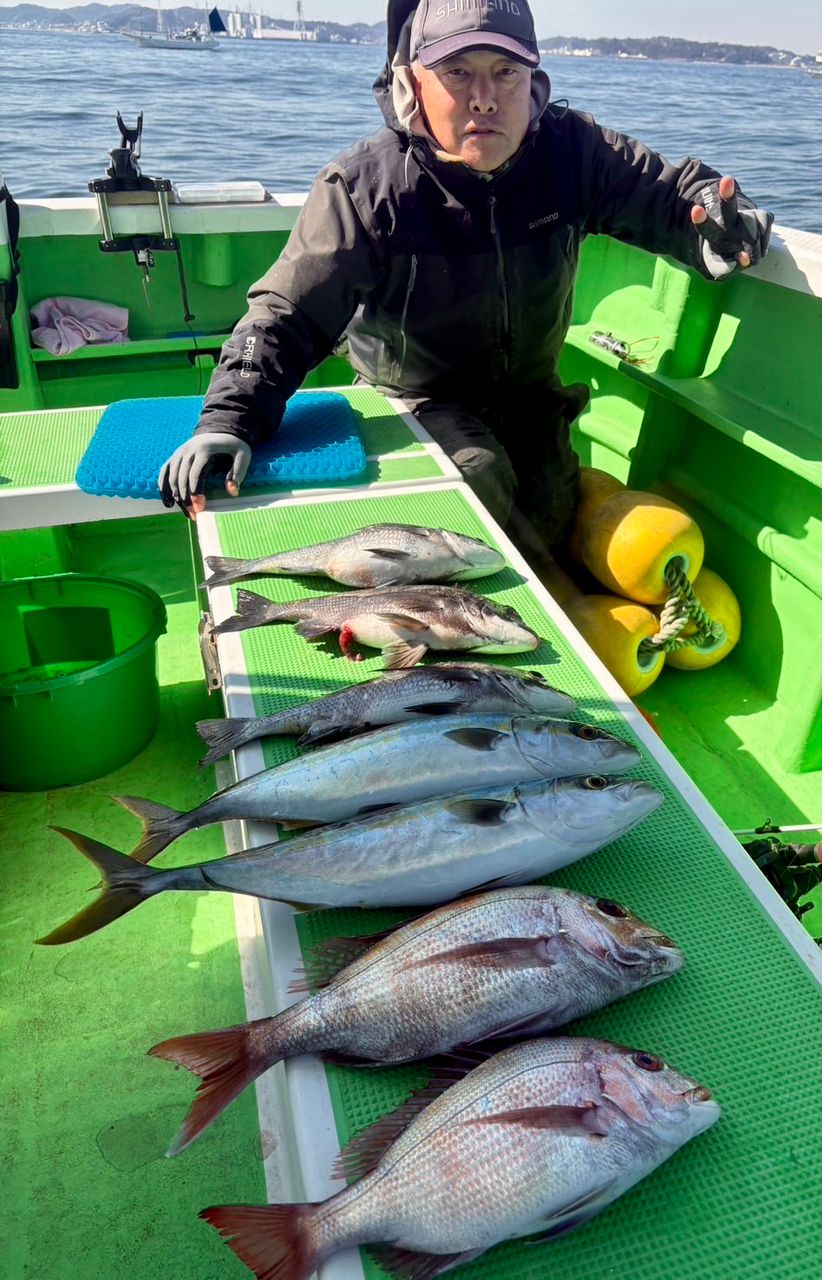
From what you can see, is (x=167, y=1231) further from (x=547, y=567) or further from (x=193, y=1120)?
(x=547, y=567)

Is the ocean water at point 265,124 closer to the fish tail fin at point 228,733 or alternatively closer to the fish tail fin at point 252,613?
the fish tail fin at point 252,613

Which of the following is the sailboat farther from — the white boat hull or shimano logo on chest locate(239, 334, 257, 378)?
shimano logo on chest locate(239, 334, 257, 378)

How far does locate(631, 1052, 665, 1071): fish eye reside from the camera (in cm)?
138

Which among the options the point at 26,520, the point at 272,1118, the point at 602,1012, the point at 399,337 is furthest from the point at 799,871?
the point at 26,520

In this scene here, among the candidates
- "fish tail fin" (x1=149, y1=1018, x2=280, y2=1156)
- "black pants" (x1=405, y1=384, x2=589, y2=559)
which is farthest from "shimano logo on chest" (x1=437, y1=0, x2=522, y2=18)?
"fish tail fin" (x1=149, y1=1018, x2=280, y2=1156)

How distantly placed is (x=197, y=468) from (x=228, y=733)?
1224 millimetres

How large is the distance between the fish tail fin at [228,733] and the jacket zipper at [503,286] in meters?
2.32

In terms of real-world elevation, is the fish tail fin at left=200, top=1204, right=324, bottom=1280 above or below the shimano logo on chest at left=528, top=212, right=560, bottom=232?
below

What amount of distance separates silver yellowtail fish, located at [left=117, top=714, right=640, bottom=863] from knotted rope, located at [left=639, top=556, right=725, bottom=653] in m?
1.93

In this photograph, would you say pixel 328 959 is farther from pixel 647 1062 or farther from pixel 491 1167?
pixel 647 1062

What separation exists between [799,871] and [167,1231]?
1.96m

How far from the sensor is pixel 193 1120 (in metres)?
1.36

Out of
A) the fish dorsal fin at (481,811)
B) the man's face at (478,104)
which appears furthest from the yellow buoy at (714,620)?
the fish dorsal fin at (481,811)

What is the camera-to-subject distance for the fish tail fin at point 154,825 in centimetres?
190
